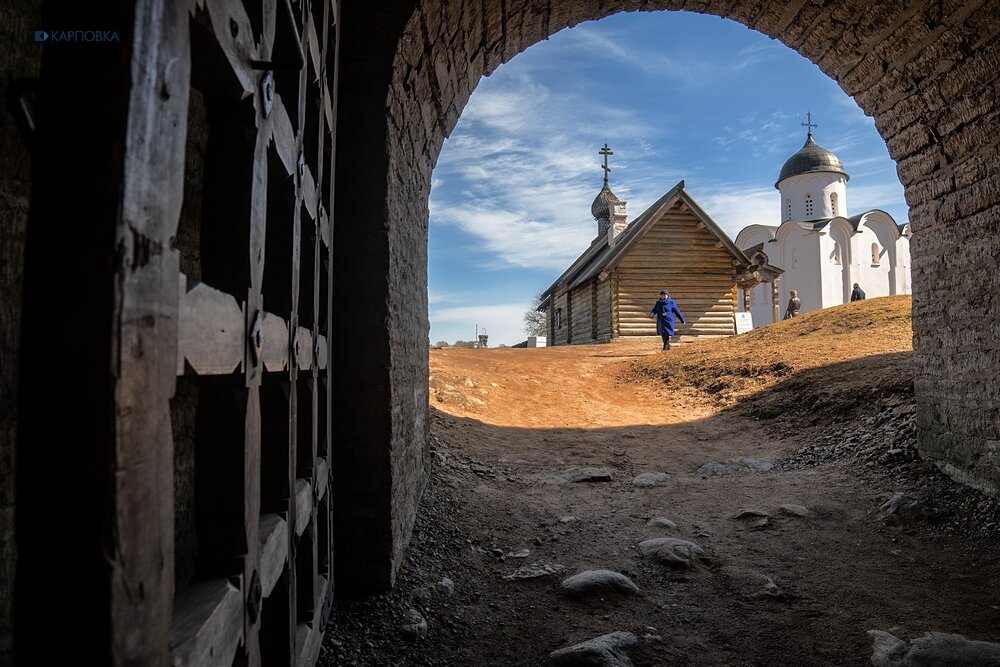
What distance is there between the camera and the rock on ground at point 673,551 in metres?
3.62

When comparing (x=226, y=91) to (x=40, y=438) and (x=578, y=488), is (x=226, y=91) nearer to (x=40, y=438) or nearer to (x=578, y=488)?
(x=40, y=438)

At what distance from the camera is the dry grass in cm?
721

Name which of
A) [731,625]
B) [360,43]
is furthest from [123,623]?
[731,625]

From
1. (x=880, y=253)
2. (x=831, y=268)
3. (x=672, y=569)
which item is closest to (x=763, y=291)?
(x=831, y=268)

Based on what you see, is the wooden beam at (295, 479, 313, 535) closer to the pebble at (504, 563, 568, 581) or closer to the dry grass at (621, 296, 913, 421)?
the pebble at (504, 563, 568, 581)

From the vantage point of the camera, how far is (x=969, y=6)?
3674mm

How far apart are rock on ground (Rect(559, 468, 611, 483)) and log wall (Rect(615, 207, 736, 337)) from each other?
13.2 m

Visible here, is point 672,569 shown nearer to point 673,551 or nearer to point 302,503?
point 673,551

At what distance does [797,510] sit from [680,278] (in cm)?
1524

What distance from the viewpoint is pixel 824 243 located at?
37781mm

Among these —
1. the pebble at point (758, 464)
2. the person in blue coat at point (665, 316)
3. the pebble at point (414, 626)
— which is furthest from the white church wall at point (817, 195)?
the pebble at point (414, 626)

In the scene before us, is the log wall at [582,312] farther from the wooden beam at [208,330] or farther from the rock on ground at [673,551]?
the wooden beam at [208,330]

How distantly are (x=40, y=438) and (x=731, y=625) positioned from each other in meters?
3.10

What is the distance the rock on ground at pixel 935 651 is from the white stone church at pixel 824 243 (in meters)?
37.4
